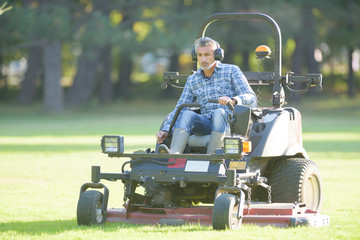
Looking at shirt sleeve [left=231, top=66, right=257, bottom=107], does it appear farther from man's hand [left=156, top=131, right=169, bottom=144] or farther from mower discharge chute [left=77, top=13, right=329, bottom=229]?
man's hand [left=156, top=131, right=169, bottom=144]

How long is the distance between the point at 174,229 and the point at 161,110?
38.4m

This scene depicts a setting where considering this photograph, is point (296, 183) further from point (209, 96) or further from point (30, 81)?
point (30, 81)

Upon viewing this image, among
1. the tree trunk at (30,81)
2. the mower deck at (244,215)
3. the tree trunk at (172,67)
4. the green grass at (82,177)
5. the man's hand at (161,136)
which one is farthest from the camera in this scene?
the tree trunk at (172,67)

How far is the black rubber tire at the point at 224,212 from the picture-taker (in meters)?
7.52

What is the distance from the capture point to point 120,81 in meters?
56.1

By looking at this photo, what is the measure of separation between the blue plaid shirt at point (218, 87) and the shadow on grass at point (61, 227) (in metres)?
1.29

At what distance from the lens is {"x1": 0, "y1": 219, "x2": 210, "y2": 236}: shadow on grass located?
791 centimetres

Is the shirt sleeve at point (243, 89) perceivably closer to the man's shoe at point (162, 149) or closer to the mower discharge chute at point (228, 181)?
the mower discharge chute at point (228, 181)

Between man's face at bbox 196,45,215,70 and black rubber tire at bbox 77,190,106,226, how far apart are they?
1.90 meters

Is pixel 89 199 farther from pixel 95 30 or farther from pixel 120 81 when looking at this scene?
pixel 120 81

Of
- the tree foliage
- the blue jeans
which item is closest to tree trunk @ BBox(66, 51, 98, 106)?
the tree foliage

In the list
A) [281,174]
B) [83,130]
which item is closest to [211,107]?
[281,174]

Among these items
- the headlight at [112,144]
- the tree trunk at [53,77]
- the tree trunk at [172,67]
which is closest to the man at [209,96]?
the headlight at [112,144]

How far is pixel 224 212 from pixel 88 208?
1.48m
